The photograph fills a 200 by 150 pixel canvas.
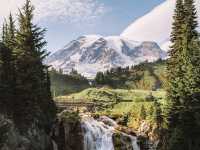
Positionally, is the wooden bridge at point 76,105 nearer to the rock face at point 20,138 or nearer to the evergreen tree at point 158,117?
the evergreen tree at point 158,117

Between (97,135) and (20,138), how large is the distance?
22.8 meters

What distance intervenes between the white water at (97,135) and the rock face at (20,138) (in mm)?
10854

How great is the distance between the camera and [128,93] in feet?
411

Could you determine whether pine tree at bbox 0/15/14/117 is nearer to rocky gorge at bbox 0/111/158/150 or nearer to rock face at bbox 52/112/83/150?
rocky gorge at bbox 0/111/158/150

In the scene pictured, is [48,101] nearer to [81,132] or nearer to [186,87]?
[81,132]

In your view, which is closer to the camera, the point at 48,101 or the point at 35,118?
the point at 35,118

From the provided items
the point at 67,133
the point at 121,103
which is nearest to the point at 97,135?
the point at 67,133

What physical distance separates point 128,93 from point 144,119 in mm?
43544

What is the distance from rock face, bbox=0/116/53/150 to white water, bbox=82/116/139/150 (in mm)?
10854

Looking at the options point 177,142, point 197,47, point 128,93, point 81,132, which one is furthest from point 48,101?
point 128,93

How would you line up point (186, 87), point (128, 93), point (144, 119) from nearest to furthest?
1. point (186, 87)
2. point (144, 119)
3. point (128, 93)

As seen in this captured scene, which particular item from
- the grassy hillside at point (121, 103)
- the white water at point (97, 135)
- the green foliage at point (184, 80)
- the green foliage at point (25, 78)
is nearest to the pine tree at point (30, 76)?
the green foliage at point (25, 78)

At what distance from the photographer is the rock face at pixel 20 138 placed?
43.6 m

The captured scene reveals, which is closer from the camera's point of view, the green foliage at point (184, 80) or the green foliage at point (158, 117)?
the green foliage at point (184, 80)
